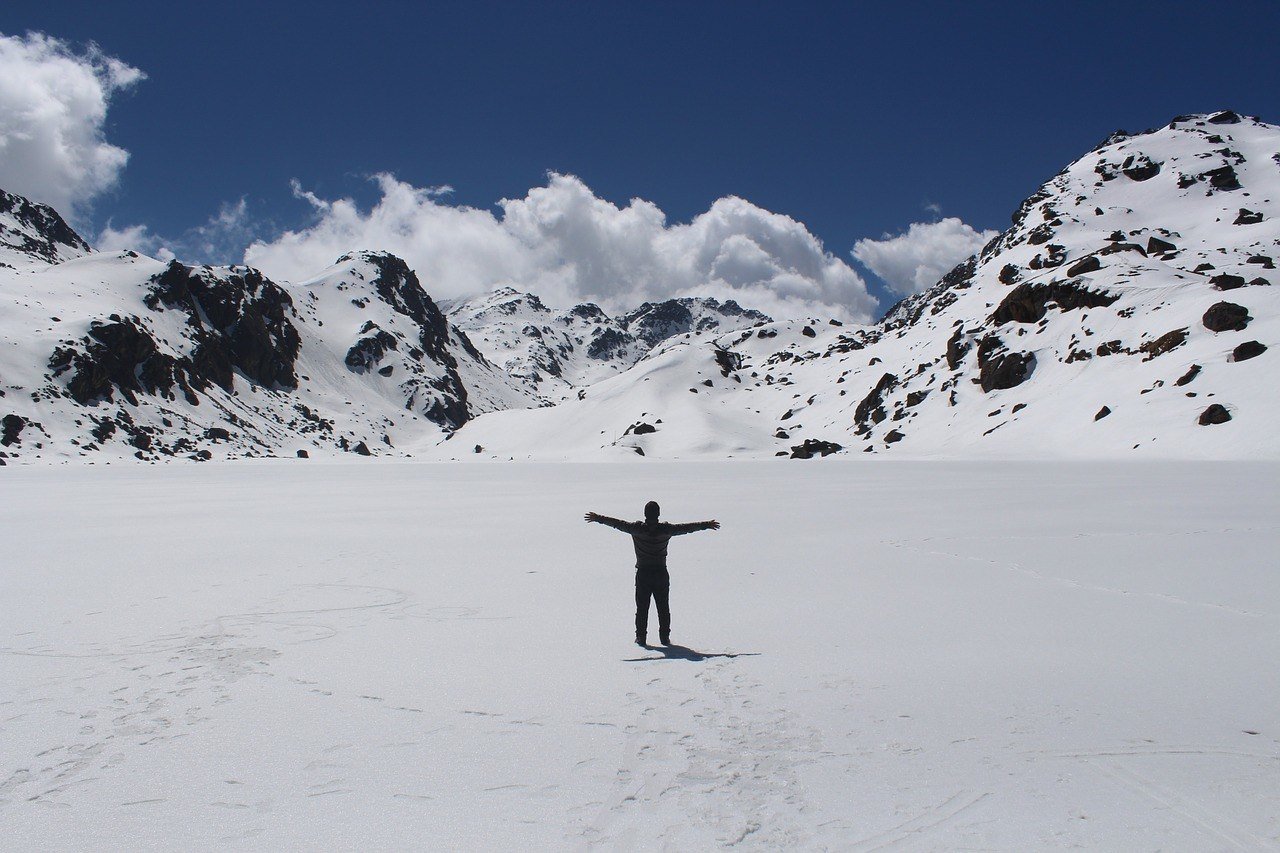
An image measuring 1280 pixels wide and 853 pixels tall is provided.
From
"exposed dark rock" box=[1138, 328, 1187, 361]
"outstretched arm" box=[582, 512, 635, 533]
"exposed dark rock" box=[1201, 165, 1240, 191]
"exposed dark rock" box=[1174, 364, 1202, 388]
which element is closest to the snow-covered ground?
"outstretched arm" box=[582, 512, 635, 533]

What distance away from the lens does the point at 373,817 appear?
4.62 m

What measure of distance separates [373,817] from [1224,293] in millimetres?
78209

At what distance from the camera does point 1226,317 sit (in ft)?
183

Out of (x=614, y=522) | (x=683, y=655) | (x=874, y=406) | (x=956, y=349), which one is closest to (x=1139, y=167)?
(x=956, y=349)

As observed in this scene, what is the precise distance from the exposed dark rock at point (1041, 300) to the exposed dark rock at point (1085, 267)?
2739 mm

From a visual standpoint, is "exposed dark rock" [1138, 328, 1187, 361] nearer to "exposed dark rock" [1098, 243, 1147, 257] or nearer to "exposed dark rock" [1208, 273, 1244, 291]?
"exposed dark rock" [1208, 273, 1244, 291]

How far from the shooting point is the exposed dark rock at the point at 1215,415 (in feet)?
148

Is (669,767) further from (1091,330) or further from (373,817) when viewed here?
(1091,330)

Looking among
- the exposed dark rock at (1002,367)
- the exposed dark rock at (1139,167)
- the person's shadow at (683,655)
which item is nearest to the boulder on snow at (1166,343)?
the exposed dark rock at (1002,367)

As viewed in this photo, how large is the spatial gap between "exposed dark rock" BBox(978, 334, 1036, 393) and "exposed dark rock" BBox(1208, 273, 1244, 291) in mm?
15959

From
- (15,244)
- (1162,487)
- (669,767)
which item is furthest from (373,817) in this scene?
(15,244)

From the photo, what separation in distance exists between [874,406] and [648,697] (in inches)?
3235

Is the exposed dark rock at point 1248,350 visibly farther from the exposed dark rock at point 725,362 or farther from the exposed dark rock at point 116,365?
the exposed dark rock at point 116,365

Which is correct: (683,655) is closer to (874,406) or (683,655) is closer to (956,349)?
(874,406)
